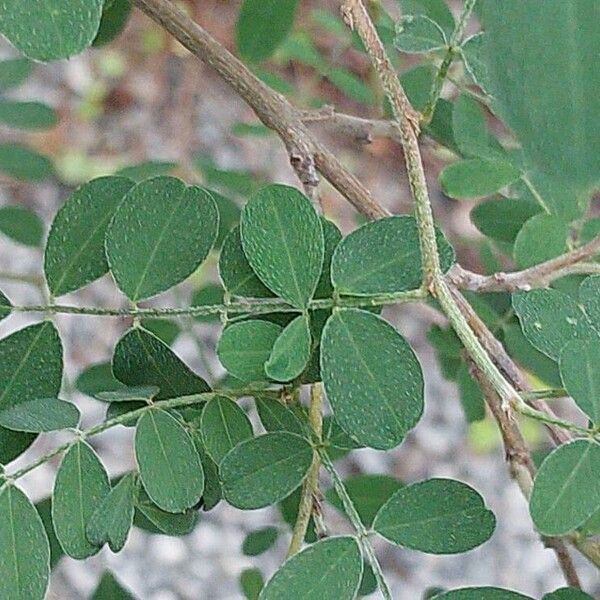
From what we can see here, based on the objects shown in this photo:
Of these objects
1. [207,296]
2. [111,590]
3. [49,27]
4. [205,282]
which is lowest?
[205,282]

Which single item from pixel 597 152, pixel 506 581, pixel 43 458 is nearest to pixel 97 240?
pixel 43 458

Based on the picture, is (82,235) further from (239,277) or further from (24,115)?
(24,115)

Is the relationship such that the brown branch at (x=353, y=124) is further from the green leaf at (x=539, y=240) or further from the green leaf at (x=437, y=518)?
the green leaf at (x=437, y=518)

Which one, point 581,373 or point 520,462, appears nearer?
point 581,373

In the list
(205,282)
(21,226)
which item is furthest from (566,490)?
(205,282)

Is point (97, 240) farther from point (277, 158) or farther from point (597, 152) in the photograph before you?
point (277, 158)

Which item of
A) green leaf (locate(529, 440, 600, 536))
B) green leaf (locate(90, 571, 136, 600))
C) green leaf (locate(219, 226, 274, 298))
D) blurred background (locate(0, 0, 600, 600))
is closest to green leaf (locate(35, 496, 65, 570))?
green leaf (locate(90, 571, 136, 600))

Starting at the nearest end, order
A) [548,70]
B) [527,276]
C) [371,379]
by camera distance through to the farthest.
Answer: [548,70], [371,379], [527,276]

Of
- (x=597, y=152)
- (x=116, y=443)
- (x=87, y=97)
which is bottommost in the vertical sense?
(x=116, y=443)
